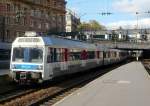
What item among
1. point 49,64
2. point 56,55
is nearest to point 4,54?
point 56,55

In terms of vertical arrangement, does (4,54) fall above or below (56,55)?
below

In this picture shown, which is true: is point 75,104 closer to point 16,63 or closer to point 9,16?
point 16,63

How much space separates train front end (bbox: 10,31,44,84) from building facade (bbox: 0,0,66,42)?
2438 inches

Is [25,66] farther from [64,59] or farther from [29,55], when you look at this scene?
[64,59]

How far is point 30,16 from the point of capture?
107 meters

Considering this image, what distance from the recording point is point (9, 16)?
95562 millimetres

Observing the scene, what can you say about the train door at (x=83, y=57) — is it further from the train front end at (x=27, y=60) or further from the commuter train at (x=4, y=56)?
the train front end at (x=27, y=60)

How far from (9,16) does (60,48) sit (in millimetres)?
70263

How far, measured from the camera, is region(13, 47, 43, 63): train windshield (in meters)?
23.6

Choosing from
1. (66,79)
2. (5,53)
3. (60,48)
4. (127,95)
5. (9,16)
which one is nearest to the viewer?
(127,95)

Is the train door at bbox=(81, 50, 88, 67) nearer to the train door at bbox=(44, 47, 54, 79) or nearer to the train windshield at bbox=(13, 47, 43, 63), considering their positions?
the train door at bbox=(44, 47, 54, 79)

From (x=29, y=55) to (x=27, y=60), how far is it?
32 centimetres

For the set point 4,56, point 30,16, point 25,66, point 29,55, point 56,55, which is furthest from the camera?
point 30,16

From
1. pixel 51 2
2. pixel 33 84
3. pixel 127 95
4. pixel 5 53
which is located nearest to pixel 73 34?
pixel 51 2
